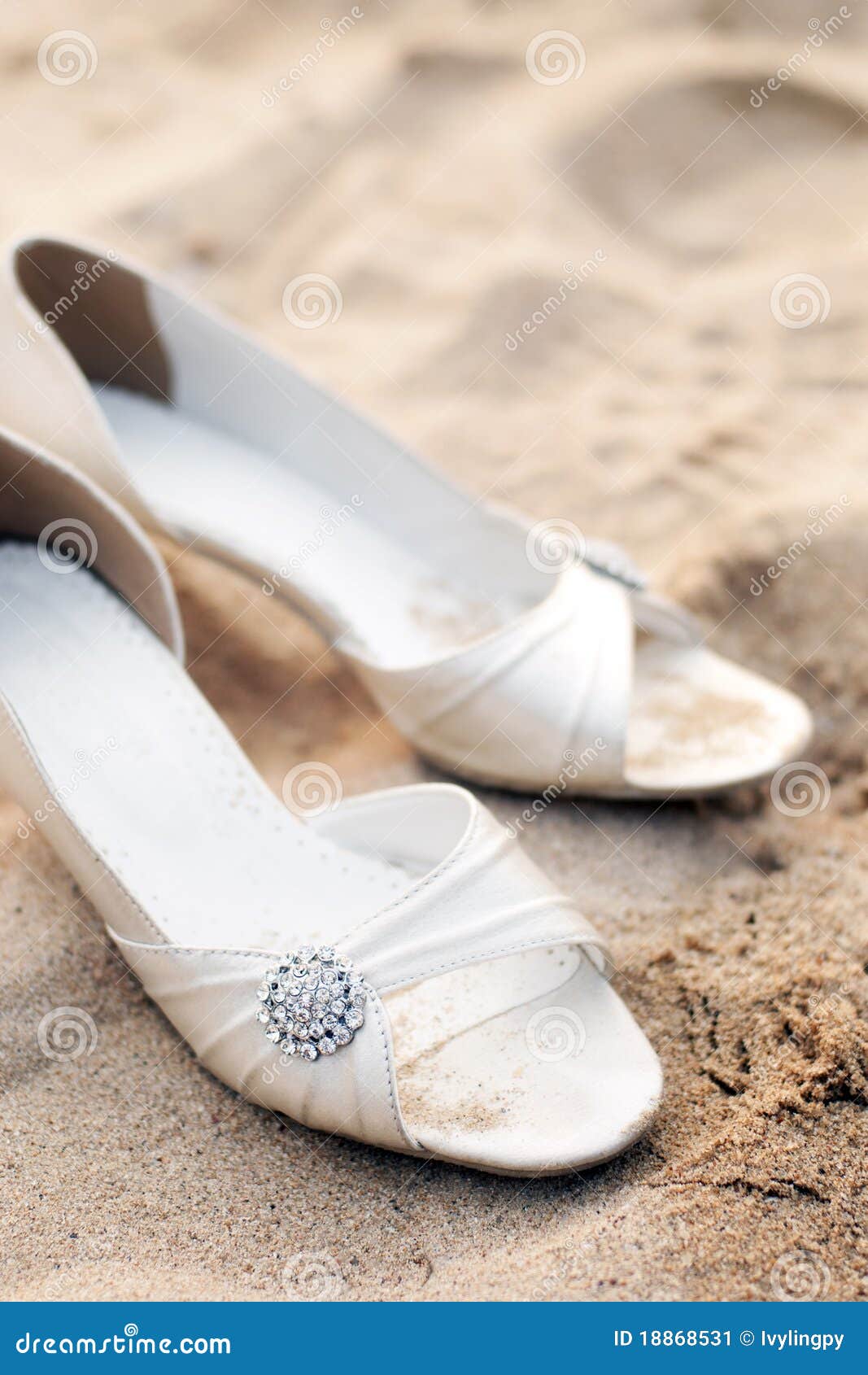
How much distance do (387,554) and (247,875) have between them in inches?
26.6

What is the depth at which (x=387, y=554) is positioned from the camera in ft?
6.22

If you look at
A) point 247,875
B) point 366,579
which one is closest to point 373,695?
point 366,579

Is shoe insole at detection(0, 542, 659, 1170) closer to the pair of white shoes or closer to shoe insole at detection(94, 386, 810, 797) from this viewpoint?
the pair of white shoes

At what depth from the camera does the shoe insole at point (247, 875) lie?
116cm

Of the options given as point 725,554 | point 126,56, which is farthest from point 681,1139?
point 126,56

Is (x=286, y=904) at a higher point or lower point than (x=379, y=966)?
lower

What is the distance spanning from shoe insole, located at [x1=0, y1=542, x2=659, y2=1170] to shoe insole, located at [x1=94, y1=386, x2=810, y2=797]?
28 cm

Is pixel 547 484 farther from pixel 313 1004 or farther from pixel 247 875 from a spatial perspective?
pixel 313 1004

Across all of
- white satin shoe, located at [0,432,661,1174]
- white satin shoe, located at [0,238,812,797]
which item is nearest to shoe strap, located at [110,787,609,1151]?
white satin shoe, located at [0,432,661,1174]

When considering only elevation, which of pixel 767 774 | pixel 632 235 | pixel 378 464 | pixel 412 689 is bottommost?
pixel 412 689

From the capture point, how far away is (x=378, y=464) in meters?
1.89

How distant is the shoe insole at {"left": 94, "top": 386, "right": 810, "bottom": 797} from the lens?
63.9 inches

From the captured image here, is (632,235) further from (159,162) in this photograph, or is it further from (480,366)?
(159,162)

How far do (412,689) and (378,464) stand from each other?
1.53ft
